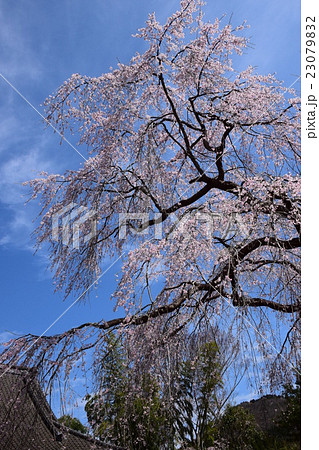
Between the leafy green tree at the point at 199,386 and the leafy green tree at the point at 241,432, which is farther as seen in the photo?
the leafy green tree at the point at 241,432

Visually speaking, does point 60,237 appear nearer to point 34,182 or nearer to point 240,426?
point 34,182

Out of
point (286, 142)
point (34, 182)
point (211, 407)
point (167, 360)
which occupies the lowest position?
point (211, 407)

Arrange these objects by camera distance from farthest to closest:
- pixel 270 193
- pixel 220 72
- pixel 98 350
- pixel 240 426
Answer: pixel 240 426, pixel 220 72, pixel 270 193, pixel 98 350

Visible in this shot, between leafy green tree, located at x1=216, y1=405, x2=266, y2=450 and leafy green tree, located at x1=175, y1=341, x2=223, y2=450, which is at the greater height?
leafy green tree, located at x1=216, y1=405, x2=266, y2=450

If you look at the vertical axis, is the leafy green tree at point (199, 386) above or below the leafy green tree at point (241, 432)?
below

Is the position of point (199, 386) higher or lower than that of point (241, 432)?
lower

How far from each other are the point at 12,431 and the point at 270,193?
340 centimetres

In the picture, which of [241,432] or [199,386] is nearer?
[199,386]

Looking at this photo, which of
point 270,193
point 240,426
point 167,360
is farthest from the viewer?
point 240,426

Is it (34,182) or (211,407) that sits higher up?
(34,182)

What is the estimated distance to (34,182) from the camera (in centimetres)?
566

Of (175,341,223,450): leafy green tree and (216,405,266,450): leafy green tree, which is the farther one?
(216,405,266,450): leafy green tree
